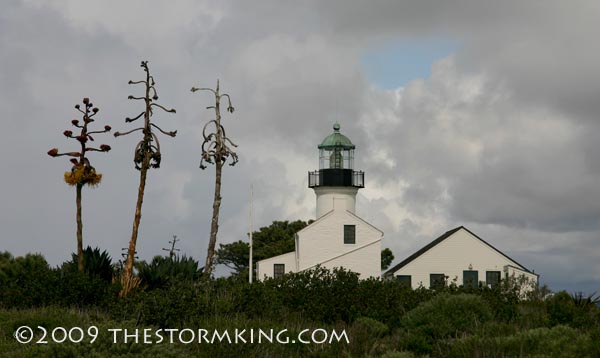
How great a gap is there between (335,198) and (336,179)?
1.18 metres

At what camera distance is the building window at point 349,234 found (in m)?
48.5

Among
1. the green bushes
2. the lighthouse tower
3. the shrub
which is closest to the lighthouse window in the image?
the lighthouse tower

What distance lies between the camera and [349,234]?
48.6 metres

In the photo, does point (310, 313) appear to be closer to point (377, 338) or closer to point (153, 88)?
point (377, 338)

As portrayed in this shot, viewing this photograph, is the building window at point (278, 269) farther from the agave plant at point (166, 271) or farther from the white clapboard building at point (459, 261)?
the agave plant at point (166, 271)

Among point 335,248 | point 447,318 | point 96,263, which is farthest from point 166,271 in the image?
point 335,248

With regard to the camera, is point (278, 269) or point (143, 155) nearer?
point (143, 155)

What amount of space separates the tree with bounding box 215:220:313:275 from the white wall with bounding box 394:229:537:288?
34.0 feet

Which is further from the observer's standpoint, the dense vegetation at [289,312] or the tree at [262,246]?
the tree at [262,246]

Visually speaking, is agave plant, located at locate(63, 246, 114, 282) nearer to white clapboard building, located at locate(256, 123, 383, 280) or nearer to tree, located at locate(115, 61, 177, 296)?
tree, located at locate(115, 61, 177, 296)

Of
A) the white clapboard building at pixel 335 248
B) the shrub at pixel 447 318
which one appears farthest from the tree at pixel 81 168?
the white clapboard building at pixel 335 248

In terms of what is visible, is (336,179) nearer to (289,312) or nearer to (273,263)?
(273,263)

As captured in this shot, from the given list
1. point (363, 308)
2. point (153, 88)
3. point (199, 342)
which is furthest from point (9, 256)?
point (199, 342)

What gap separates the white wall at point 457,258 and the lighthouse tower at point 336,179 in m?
5.49
